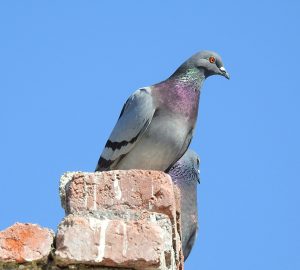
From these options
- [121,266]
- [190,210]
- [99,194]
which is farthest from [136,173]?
[190,210]

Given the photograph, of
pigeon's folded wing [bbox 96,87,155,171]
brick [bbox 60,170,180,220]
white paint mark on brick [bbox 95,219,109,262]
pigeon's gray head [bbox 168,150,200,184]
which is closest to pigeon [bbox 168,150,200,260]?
pigeon's gray head [bbox 168,150,200,184]

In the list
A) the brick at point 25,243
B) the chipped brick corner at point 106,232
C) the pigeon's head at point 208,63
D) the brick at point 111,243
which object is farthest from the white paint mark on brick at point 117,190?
the pigeon's head at point 208,63

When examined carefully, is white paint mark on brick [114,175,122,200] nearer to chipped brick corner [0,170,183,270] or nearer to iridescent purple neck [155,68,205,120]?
chipped brick corner [0,170,183,270]

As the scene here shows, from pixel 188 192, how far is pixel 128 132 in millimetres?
1295

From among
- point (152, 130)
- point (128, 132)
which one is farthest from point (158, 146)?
point (128, 132)

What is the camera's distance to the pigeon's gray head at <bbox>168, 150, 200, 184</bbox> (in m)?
8.95

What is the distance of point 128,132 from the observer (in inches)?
312

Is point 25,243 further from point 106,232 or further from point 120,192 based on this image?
point 120,192

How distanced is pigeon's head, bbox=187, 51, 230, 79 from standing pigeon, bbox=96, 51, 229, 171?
17.6 inches

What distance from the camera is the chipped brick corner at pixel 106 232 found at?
4.07 meters

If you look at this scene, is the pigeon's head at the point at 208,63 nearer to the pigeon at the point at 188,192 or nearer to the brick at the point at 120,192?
the pigeon at the point at 188,192

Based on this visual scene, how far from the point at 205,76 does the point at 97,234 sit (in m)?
4.87

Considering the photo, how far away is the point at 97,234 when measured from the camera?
4.11 metres

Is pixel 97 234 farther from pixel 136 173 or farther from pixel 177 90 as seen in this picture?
pixel 177 90
